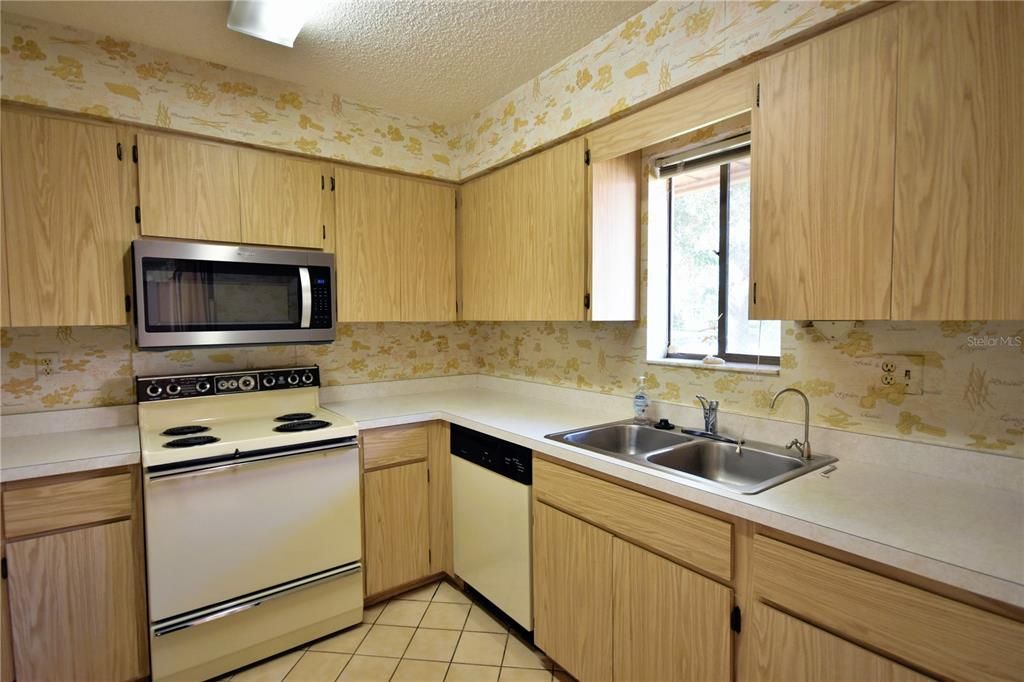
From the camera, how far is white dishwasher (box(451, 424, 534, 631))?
6.47 ft

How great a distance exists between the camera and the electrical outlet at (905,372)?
1.41m

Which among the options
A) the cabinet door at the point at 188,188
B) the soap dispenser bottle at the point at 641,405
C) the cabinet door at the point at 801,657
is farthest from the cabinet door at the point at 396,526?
the cabinet door at the point at 801,657

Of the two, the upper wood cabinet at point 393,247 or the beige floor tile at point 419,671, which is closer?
the beige floor tile at point 419,671

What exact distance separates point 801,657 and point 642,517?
482mm

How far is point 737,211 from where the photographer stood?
6.42ft

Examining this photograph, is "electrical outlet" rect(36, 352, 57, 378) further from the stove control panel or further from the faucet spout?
the faucet spout

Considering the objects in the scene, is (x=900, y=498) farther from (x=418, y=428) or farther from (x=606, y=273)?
(x=418, y=428)

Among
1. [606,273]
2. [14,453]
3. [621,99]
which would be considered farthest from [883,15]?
[14,453]

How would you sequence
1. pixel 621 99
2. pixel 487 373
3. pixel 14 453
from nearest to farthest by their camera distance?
pixel 14 453 → pixel 621 99 → pixel 487 373

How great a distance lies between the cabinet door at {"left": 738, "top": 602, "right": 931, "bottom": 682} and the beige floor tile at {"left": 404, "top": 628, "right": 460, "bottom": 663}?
122cm

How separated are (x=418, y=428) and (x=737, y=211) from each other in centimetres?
171

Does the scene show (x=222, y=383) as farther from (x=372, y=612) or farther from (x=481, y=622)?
(x=481, y=622)

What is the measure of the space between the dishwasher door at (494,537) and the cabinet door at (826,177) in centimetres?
119

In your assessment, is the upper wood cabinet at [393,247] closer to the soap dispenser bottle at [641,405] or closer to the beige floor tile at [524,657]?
the soap dispenser bottle at [641,405]
